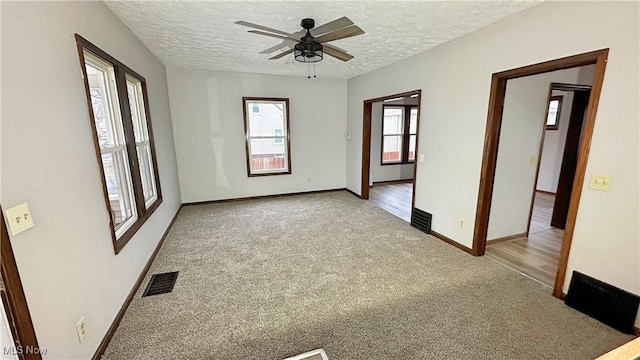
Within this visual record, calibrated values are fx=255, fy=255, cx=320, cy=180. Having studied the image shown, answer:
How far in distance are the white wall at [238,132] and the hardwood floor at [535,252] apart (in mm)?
3561

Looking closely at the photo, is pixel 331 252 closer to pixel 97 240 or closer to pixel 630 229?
pixel 97 240

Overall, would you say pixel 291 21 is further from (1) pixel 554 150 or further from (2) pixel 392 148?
(1) pixel 554 150

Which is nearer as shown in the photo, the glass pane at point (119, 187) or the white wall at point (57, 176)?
the white wall at point (57, 176)

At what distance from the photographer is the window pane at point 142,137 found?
10.1 feet

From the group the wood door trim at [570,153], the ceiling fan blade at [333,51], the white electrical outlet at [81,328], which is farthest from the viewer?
the wood door trim at [570,153]

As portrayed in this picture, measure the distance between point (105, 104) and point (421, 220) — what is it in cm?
398

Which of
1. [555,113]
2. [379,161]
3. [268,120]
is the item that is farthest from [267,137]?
[555,113]

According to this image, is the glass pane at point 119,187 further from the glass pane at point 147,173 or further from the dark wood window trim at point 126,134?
the glass pane at point 147,173

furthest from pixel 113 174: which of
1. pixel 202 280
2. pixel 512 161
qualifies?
pixel 512 161

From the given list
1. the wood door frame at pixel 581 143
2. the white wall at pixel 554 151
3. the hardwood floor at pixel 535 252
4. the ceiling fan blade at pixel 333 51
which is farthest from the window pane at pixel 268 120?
the white wall at pixel 554 151

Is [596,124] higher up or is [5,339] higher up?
[596,124]

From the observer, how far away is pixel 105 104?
2.35 meters

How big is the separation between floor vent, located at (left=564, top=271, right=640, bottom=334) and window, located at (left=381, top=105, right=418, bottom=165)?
17.0ft

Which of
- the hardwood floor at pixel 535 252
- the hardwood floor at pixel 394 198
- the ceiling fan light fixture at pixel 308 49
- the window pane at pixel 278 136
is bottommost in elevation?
the hardwood floor at pixel 535 252
